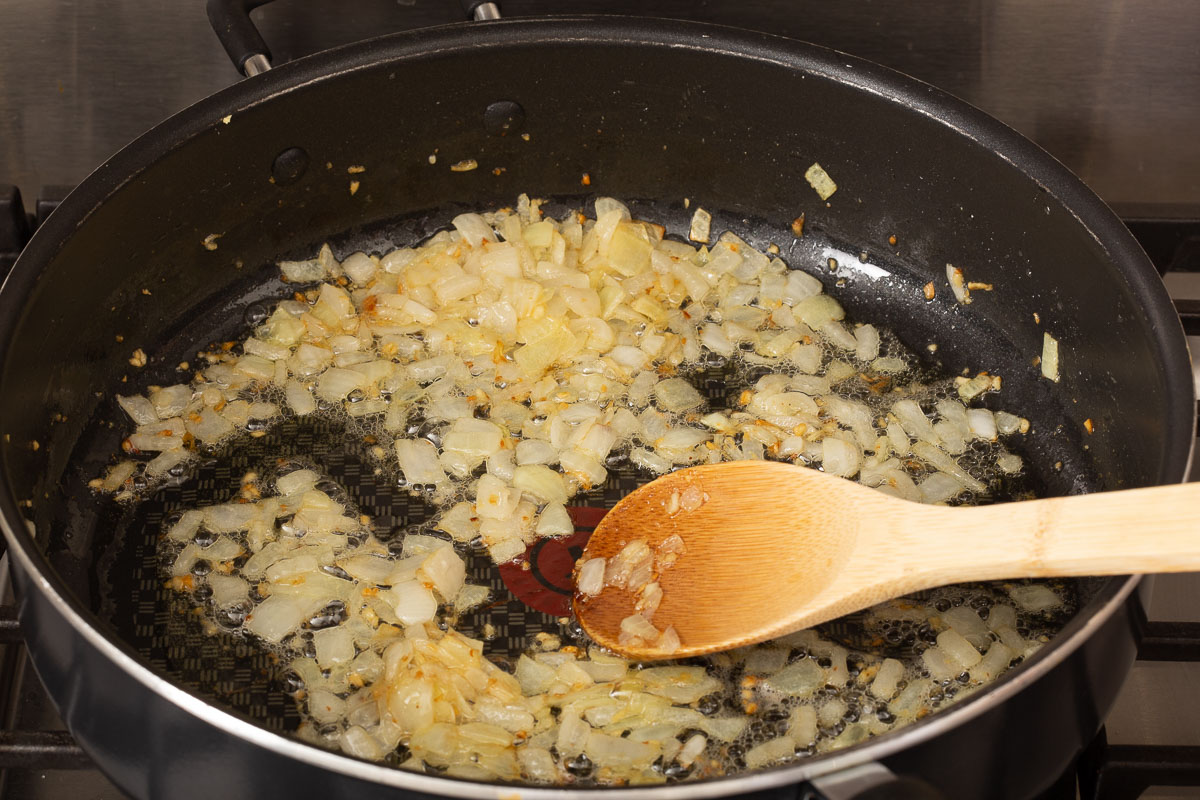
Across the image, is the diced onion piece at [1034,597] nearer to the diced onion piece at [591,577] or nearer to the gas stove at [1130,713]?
the gas stove at [1130,713]

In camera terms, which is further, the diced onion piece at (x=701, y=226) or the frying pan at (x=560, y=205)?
the diced onion piece at (x=701, y=226)

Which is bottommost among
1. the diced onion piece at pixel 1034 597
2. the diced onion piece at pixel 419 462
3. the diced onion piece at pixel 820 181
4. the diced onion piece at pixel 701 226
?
the diced onion piece at pixel 1034 597

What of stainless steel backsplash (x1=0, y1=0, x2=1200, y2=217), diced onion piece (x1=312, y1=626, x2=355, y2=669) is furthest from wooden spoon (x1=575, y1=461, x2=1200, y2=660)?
stainless steel backsplash (x1=0, y1=0, x2=1200, y2=217)

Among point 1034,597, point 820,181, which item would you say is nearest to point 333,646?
point 1034,597

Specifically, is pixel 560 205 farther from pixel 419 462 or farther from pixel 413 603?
pixel 413 603

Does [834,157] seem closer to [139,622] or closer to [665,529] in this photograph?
[665,529]

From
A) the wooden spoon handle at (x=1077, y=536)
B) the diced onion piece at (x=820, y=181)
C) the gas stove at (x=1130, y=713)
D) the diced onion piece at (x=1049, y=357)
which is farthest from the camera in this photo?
the diced onion piece at (x=820, y=181)

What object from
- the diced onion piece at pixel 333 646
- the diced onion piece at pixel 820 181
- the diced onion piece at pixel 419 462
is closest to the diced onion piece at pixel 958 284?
the diced onion piece at pixel 820 181
